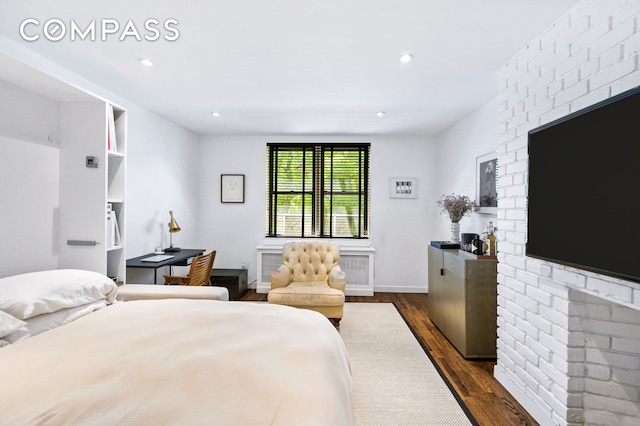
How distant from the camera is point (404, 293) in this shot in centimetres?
537

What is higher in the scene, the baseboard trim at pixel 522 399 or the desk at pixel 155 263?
the desk at pixel 155 263

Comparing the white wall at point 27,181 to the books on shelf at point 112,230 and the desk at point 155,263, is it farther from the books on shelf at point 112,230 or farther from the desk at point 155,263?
the desk at point 155,263

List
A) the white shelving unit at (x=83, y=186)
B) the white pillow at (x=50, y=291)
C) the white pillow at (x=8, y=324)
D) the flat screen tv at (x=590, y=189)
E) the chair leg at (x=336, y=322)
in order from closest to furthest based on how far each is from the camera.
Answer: the flat screen tv at (x=590, y=189)
the white pillow at (x=8, y=324)
the white pillow at (x=50, y=291)
the white shelving unit at (x=83, y=186)
the chair leg at (x=336, y=322)

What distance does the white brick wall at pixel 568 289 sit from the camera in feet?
5.38

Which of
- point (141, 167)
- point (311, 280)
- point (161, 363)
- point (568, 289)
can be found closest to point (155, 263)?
point (141, 167)

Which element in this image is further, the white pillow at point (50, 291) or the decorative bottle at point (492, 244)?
the decorative bottle at point (492, 244)

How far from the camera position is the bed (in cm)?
104

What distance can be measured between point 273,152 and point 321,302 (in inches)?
116

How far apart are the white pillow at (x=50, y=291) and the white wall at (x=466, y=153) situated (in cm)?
360

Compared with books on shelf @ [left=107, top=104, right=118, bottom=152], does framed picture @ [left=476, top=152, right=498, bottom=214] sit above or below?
below

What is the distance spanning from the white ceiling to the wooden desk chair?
177 centimetres

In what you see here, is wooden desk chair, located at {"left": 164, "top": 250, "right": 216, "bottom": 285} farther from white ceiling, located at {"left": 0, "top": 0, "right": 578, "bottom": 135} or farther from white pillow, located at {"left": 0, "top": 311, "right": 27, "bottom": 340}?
white ceiling, located at {"left": 0, "top": 0, "right": 578, "bottom": 135}

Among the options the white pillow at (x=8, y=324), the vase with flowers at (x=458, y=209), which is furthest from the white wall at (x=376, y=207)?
the white pillow at (x=8, y=324)

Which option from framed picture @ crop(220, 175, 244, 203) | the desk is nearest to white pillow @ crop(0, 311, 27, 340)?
Answer: the desk
